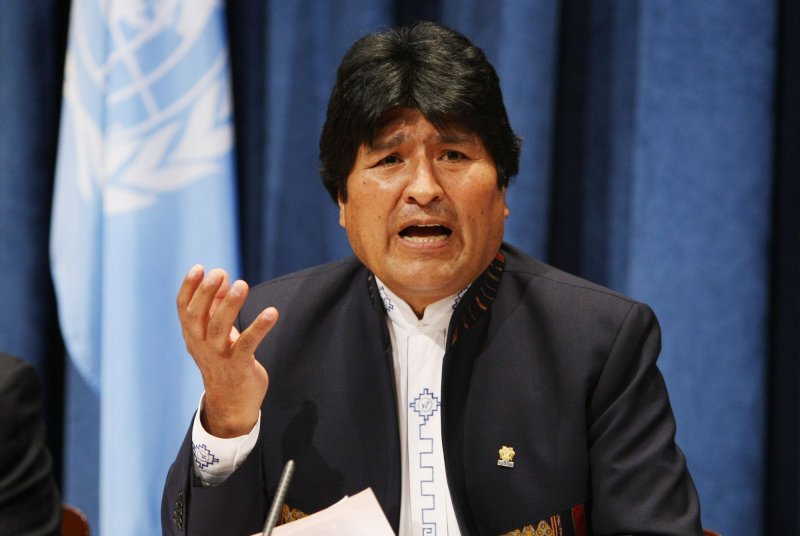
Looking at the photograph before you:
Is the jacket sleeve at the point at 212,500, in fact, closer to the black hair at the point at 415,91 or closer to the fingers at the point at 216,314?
the fingers at the point at 216,314

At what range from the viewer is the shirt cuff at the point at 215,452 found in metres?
1.37

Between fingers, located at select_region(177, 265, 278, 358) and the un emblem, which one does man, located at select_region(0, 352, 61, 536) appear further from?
the un emblem

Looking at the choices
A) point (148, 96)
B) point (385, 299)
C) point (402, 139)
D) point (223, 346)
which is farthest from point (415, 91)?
point (148, 96)

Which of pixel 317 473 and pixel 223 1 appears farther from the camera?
pixel 223 1

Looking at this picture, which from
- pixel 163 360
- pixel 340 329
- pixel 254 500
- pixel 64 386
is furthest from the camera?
pixel 64 386

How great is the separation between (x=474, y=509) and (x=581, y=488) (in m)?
0.17

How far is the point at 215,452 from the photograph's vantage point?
138 cm

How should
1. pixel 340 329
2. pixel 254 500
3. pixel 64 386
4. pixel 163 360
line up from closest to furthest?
1. pixel 254 500
2. pixel 340 329
3. pixel 163 360
4. pixel 64 386

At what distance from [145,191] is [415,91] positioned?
3.04ft

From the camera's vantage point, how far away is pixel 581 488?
145 centimetres

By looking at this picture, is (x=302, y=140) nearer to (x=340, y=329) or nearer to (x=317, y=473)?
(x=340, y=329)

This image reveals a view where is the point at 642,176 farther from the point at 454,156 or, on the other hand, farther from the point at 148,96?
the point at 148,96

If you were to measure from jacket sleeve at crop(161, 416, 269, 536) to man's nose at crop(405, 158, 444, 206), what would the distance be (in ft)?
1.42

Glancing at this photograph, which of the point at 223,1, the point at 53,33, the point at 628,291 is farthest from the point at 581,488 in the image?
the point at 53,33
